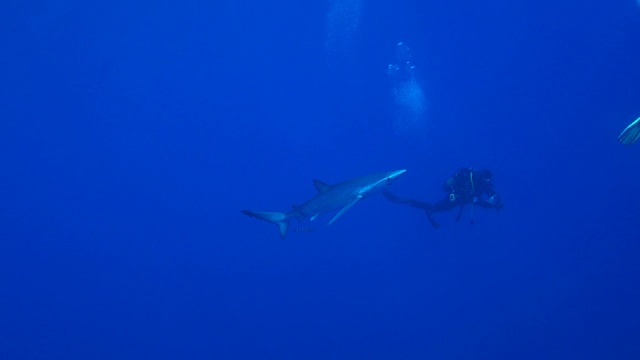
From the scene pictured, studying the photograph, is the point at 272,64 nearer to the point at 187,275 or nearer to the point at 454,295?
the point at 187,275

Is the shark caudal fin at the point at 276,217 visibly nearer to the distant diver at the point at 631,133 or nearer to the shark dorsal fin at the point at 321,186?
the shark dorsal fin at the point at 321,186

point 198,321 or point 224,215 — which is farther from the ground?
point 224,215

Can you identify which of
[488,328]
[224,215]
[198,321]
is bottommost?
[488,328]

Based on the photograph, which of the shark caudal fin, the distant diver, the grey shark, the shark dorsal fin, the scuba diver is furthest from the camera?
the scuba diver

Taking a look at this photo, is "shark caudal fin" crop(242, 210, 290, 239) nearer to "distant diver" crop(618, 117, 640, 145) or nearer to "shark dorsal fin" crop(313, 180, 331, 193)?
"shark dorsal fin" crop(313, 180, 331, 193)

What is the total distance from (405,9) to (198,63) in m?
13.4

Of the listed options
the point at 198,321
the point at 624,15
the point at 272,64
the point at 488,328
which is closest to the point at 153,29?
the point at 272,64

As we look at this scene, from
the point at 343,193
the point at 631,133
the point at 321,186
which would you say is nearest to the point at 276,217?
the point at 321,186

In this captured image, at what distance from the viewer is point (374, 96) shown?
101ft

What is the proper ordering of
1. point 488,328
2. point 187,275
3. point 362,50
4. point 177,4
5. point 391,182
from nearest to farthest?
1. point 391,182
2. point 488,328
3. point 187,275
4. point 177,4
5. point 362,50

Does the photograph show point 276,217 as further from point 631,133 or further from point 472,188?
point 472,188

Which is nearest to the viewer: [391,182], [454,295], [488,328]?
[391,182]

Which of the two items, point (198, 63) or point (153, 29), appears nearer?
point (153, 29)

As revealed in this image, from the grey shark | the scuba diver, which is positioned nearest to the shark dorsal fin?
the grey shark
